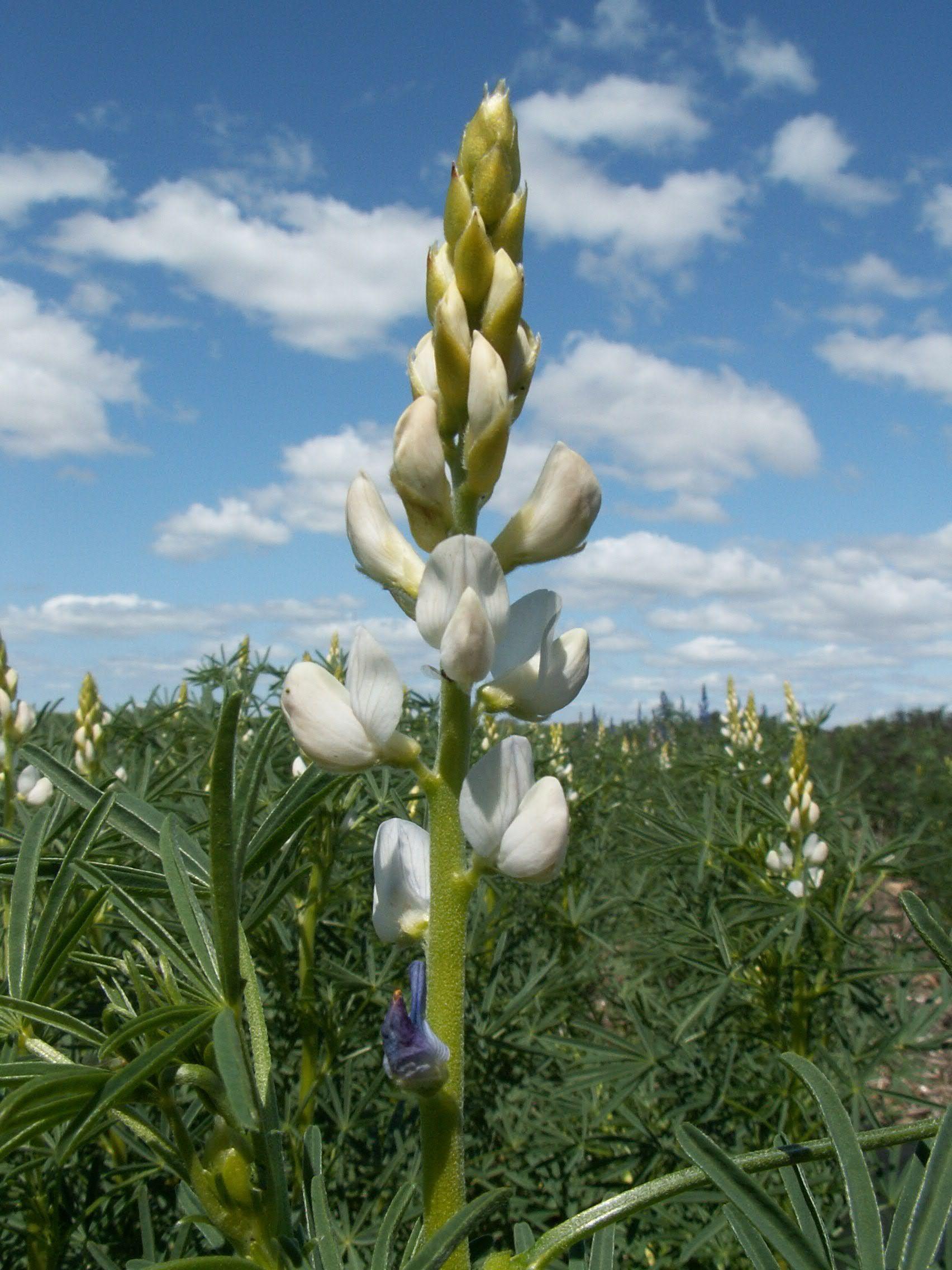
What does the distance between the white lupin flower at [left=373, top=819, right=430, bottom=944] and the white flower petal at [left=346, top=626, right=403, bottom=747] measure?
114 mm

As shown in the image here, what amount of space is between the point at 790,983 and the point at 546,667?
8.75 ft

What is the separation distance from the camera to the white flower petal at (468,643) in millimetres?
1006

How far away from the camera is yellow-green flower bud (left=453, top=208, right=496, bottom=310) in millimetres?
1100

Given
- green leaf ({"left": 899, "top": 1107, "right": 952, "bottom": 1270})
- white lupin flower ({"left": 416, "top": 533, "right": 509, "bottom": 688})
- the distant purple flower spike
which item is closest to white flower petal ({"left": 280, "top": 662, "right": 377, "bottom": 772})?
white lupin flower ({"left": 416, "top": 533, "right": 509, "bottom": 688})

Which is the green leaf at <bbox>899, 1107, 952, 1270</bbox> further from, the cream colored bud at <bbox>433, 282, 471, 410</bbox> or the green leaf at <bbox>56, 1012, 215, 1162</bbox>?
the cream colored bud at <bbox>433, 282, 471, 410</bbox>

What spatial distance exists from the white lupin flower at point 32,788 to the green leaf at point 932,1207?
96.2 inches

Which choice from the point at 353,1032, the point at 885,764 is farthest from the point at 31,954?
the point at 885,764

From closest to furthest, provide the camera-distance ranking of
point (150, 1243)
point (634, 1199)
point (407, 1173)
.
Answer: point (634, 1199) < point (150, 1243) < point (407, 1173)

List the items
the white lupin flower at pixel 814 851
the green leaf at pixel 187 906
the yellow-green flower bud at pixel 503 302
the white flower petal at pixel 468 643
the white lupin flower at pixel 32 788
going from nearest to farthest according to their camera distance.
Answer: the green leaf at pixel 187 906, the white flower petal at pixel 468 643, the yellow-green flower bud at pixel 503 302, the white lupin flower at pixel 32 788, the white lupin flower at pixel 814 851

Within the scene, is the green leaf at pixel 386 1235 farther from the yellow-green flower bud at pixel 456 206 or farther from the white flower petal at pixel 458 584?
the yellow-green flower bud at pixel 456 206

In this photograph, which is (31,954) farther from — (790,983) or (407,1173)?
(790,983)

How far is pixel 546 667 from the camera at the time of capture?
1.09 meters

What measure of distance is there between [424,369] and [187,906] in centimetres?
66

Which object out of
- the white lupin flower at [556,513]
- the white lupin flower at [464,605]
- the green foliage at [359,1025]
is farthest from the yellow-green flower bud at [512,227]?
the green foliage at [359,1025]
